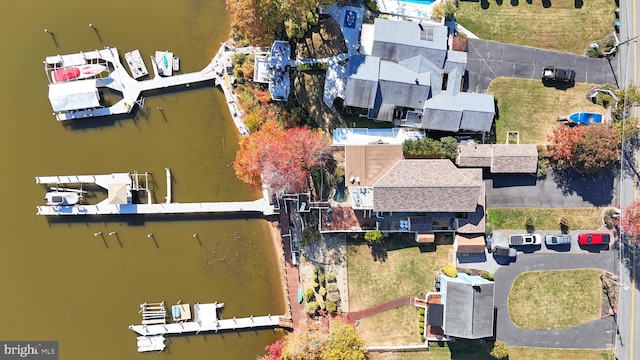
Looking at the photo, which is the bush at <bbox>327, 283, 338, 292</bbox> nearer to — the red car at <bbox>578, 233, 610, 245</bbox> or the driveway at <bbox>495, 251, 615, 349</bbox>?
the driveway at <bbox>495, 251, 615, 349</bbox>

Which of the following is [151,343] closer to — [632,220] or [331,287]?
[331,287]

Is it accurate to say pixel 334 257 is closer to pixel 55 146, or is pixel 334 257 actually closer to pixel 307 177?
pixel 307 177

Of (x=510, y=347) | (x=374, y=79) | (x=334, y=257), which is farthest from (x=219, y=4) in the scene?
(x=510, y=347)

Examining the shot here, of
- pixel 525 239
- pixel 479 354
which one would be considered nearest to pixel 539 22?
pixel 525 239

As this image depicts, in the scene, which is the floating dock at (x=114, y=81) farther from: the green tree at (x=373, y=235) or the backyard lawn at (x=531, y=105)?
the backyard lawn at (x=531, y=105)

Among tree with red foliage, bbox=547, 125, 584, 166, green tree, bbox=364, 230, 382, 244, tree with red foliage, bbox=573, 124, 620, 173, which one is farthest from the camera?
green tree, bbox=364, 230, 382, 244

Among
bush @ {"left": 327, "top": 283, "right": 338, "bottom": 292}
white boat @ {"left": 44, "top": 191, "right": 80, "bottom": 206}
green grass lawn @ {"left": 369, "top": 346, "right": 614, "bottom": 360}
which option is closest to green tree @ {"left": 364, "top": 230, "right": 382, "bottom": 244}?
bush @ {"left": 327, "top": 283, "right": 338, "bottom": 292}

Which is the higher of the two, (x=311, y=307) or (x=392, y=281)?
(x=392, y=281)
